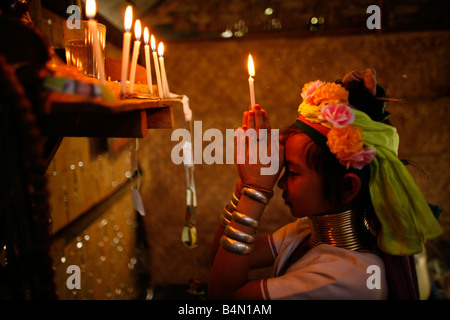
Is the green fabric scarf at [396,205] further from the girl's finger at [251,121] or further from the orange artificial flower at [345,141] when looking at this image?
the girl's finger at [251,121]

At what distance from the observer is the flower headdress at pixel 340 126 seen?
1.36m

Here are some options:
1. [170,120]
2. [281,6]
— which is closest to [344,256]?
[170,120]

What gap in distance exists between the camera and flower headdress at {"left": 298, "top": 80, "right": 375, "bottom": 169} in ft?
4.48

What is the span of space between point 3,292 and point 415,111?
4.23m

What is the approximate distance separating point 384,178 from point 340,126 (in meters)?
0.31

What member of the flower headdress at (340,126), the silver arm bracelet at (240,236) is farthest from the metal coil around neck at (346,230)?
the silver arm bracelet at (240,236)

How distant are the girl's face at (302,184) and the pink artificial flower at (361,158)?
0.18 meters

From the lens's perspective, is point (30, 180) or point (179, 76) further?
point (179, 76)

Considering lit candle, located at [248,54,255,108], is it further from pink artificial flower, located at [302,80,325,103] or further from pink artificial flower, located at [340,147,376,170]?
pink artificial flower, located at [340,147,376,170]

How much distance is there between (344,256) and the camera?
58.9 inches

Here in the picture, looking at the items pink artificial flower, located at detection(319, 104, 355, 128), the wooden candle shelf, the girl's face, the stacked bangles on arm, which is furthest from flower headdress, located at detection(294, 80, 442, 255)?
the wooden candle shelf

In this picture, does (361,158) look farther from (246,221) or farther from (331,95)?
(246,221)

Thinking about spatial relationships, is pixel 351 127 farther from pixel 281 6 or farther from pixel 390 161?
pixel 281 6

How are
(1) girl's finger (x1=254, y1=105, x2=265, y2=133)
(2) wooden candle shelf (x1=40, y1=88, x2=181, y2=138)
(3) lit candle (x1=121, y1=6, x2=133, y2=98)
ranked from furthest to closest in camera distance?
(1) girl's finger (x1=254, y1=105, x2=265, y2=133)
(2) wooden candle shelf (x1=40, y1=88, x2=181, y2=138)
(3) lit candle (x1=121, y1=6, x2=133, y2=98)
